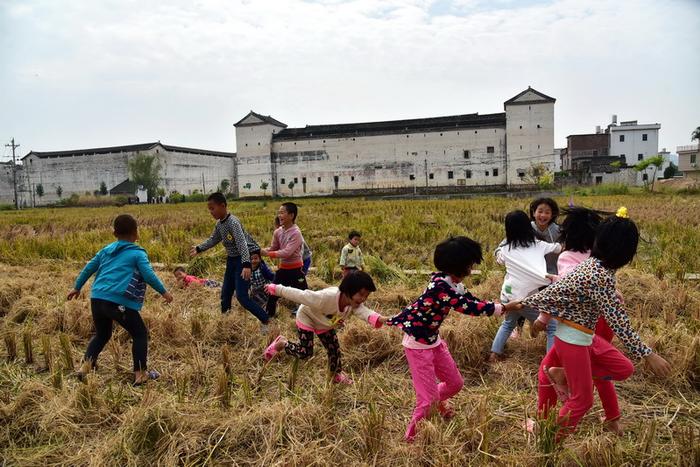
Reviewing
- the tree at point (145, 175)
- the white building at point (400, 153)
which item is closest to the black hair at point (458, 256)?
the white building at point (400, 153)

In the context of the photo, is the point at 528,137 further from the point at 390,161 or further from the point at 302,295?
the point at 302,295

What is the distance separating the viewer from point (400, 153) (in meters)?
43.5

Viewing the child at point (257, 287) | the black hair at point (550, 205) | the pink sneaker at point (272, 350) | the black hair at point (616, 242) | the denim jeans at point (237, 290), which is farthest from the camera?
the child at point (257, 287)

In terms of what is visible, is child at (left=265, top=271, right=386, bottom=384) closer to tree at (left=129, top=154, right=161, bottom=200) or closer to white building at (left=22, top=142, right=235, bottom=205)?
tree at (left=129, top=154, right=161, bottom=200)

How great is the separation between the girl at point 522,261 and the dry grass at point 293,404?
49 centimetres

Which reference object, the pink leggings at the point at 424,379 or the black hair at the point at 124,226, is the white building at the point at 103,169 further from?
the pink leggings at the point at 424,379

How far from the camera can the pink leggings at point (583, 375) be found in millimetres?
2277

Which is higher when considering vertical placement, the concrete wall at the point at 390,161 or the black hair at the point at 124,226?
the concrete wall at the point at 390,161

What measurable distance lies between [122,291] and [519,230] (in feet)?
9.05

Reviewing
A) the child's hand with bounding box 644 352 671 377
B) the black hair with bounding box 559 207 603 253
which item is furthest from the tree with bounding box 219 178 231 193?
the child's hand with bounding box 644 352 671 377

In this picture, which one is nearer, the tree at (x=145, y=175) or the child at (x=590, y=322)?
the child at (x=590, y=322)

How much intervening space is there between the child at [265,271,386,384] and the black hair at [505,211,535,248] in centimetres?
119

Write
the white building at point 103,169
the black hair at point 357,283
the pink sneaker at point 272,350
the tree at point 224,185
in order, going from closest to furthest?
the black hair at point 357,283 → the pink sneaker at point 272,350 → the white building at point 103,169 → the tree at point 224,185

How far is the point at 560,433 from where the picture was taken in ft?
7.56
